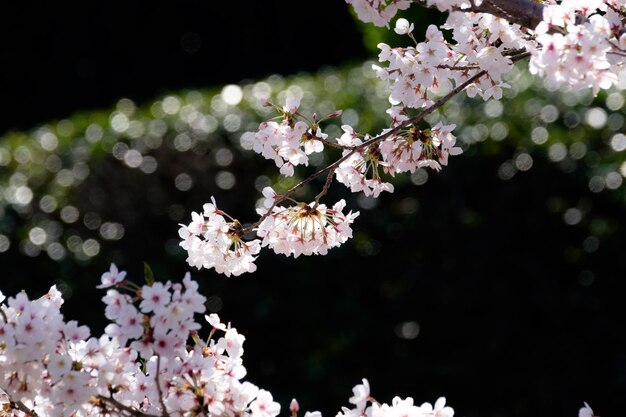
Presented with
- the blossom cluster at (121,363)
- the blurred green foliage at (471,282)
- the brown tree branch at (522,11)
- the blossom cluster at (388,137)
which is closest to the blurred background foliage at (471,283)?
the blurred green foliage at (471,282)

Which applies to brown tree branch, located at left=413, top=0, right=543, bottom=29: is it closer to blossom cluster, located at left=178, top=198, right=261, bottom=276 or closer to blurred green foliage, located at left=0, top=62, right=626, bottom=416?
blossom cluster, located at left=178, top=198, right=261, bottom=276

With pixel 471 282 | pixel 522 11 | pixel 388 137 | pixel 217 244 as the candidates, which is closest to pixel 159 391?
pixel 217 244

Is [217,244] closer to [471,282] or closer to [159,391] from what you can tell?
[159,391]

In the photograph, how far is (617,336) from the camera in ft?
15.0

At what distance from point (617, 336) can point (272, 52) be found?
684cm

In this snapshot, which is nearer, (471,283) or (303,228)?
(303,228)

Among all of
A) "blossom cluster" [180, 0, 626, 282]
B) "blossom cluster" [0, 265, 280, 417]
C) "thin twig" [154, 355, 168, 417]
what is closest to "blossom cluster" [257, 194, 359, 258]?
"blossom cluster" [180, 0, 626, 282]

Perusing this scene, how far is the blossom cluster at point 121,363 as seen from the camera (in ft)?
6.09

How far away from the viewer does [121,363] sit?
1.95 m

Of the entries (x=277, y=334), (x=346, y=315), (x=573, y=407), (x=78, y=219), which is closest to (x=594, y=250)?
(x=573, y=407)

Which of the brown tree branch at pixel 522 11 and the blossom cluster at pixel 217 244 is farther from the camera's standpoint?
the blossom cluster at pixel 217 244

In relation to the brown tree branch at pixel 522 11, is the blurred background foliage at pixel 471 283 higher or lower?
lower

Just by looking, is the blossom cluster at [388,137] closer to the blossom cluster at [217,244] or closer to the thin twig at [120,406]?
the blossom cluster at [217,244]

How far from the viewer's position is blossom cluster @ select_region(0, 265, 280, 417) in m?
1.86
